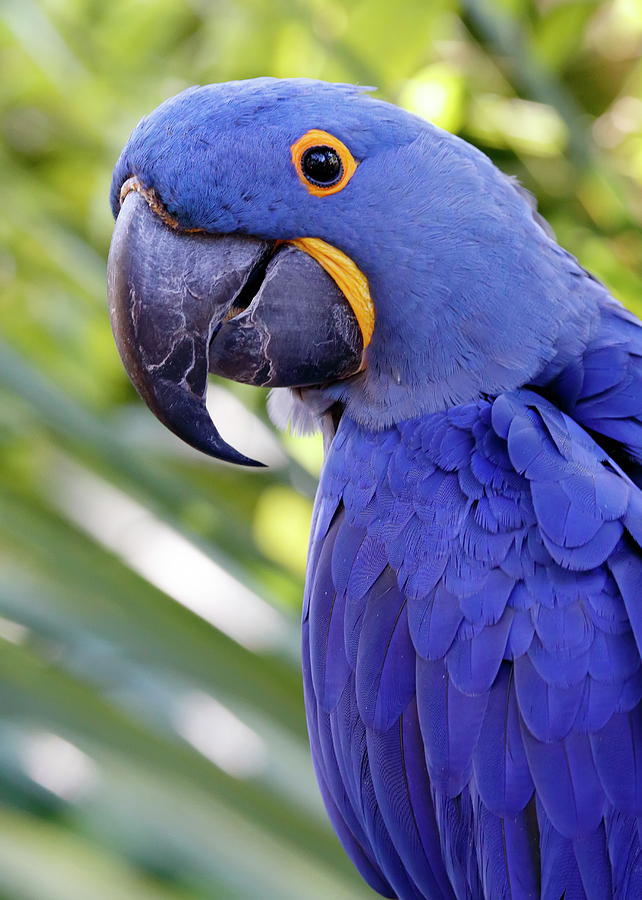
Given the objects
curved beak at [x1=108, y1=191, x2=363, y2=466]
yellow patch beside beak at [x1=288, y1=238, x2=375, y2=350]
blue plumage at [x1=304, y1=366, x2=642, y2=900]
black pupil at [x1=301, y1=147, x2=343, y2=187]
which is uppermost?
black pupil at [x1=301, y1=147, x2=343, y2=187]

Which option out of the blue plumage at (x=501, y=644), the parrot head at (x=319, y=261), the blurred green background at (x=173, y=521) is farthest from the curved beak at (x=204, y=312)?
the blurred green background at (x=173, y=521)

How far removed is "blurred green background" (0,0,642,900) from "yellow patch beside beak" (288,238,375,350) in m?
0.44

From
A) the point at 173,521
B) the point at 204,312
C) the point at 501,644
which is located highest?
the point at 173,521

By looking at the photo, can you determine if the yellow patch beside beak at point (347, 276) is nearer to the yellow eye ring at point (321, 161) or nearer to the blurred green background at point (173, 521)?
the yellow eye ring at point (321, 161)

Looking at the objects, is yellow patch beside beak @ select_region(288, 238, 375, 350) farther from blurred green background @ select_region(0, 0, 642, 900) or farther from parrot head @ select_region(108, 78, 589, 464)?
blurred green background @ select_region(0, 0, 642, 900)

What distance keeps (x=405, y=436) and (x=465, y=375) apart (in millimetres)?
80

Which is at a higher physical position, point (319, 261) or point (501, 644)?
point (319, 261)

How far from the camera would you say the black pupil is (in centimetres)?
89

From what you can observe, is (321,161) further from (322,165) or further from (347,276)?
(347,276)

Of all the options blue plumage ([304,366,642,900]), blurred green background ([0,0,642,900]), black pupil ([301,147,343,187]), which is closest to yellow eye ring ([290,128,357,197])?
black pupil ([301,147,343,187])

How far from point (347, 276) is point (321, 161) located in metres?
0.10

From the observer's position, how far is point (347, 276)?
3.03 ft

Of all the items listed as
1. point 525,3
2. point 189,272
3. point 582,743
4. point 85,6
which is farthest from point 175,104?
point 85,6

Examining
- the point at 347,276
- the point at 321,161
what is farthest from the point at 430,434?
the point at 321,161
